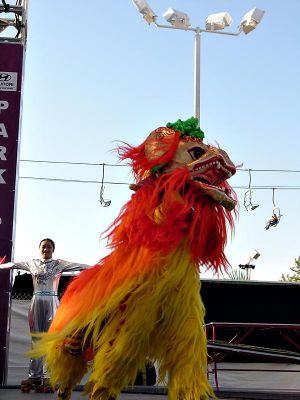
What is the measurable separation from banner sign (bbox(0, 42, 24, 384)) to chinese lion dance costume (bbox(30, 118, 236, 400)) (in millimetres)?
2129

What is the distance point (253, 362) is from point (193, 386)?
650 cm

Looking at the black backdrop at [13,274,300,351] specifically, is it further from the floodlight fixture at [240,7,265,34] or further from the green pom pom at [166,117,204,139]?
the green pom pom at [166,117,204,139]

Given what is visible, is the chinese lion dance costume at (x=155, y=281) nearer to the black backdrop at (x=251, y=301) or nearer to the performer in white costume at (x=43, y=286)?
the performer in white costume at (x=43, y=286)

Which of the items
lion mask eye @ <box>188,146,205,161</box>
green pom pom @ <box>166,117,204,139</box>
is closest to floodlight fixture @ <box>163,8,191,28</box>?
green pom pom @ <box>166,117,204,139</box>

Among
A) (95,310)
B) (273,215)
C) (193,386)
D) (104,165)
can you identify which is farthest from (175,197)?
(273,215)

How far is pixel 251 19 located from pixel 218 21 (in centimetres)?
49

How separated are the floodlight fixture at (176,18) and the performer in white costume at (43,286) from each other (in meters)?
5.24

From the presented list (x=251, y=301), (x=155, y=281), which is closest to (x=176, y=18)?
(x=251, y=301)

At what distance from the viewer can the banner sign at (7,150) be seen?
5109mm

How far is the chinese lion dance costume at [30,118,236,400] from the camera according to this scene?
9.02ft

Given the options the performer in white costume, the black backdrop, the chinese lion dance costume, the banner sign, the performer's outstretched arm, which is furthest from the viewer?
the black backdrop

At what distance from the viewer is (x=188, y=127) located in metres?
3.17

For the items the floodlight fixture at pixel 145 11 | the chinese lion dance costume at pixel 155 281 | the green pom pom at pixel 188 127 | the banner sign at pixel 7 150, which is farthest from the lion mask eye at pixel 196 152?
the floodlight fixture at pixel 145 11

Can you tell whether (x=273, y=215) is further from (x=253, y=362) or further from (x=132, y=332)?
(x=132, y=332)
